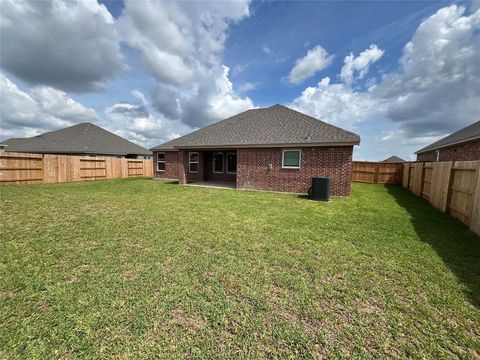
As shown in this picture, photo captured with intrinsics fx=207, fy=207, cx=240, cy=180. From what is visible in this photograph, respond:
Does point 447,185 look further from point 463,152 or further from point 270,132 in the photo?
point 463,152

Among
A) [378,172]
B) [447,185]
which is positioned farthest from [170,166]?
[378,172]

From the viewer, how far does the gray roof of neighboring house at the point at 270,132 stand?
34.9 feet

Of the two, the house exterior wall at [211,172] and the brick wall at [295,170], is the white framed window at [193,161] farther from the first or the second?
the brick wall at [295,170]

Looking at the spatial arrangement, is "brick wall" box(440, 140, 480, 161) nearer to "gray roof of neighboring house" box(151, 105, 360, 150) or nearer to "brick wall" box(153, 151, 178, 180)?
"gray roof of neighboring house" box(151, 105, 360, 150)

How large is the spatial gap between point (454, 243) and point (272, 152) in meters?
8.17

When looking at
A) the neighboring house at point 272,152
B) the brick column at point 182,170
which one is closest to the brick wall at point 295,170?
the neighboring house at point 272,152

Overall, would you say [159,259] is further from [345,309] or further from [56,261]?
[345,309]

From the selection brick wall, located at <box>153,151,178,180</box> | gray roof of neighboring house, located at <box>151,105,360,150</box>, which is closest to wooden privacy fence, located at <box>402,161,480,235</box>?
gray roof of neighboring house, located at <box>151,105,360,150</box>

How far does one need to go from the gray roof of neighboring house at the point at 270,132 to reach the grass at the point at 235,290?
236 inches

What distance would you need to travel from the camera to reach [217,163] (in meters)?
16.6

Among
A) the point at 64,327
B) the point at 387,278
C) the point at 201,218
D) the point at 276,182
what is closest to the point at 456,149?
the point at 276,182

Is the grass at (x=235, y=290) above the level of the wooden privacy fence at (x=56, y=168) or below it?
below

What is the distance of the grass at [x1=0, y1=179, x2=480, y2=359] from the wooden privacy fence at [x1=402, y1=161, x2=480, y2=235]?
803 mm

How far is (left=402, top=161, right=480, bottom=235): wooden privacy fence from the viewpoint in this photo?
18.4 feet
